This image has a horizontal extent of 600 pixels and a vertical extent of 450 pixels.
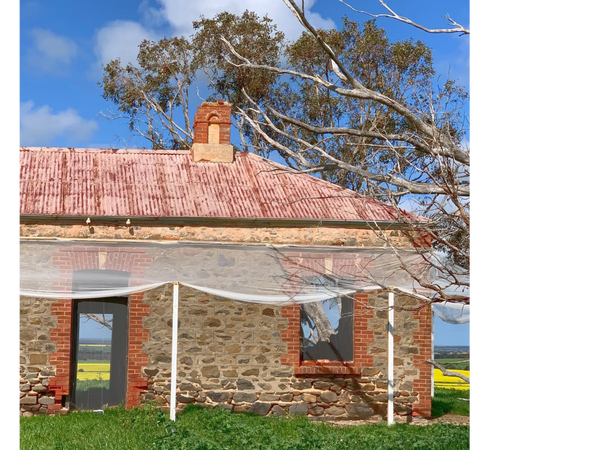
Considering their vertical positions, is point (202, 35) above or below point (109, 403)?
above

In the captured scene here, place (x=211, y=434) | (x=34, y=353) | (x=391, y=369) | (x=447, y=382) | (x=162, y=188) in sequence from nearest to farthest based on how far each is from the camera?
1. (x=211, y=434)
2. (x=391, y=369)
3. (x=34, y=353)
4. (x=162, y=188)
5. (x=447, y=382)

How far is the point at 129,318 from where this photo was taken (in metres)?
12.4

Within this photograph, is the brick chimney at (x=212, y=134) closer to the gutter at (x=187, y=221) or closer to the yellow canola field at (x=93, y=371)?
the gutter at (x=187, y=221)

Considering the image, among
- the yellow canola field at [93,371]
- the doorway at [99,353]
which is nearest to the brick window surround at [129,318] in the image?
the doorway at [99,353]

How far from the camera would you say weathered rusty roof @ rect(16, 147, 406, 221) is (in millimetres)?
12695

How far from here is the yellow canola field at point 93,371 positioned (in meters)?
12.6

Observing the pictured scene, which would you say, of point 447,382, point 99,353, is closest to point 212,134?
point 99,353

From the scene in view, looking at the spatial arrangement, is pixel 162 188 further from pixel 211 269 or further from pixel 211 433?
pixel 211 433

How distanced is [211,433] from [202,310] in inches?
134
